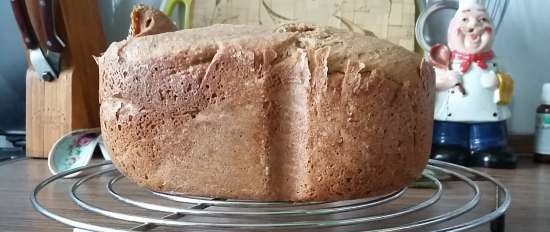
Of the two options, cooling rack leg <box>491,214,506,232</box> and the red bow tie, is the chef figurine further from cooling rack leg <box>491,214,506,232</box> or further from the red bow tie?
cooling rack leg <box>491,214,506,232</box>

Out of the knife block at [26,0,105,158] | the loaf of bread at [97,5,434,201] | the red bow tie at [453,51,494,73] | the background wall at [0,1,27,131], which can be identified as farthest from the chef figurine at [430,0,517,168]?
the background wall at [0,1,27,131]

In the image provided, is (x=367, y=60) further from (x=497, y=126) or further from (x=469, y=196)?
(x=497, y=126)

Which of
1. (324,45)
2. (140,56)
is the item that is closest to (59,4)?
(140,56)

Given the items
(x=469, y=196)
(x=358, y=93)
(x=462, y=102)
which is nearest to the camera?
(x=358, y=93)

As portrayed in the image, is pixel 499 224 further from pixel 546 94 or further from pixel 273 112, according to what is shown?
pixel 546 94

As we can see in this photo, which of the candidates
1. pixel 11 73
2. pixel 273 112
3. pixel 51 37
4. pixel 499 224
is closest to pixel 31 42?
pixel 51 37

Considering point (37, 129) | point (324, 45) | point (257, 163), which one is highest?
point (324, 45)
